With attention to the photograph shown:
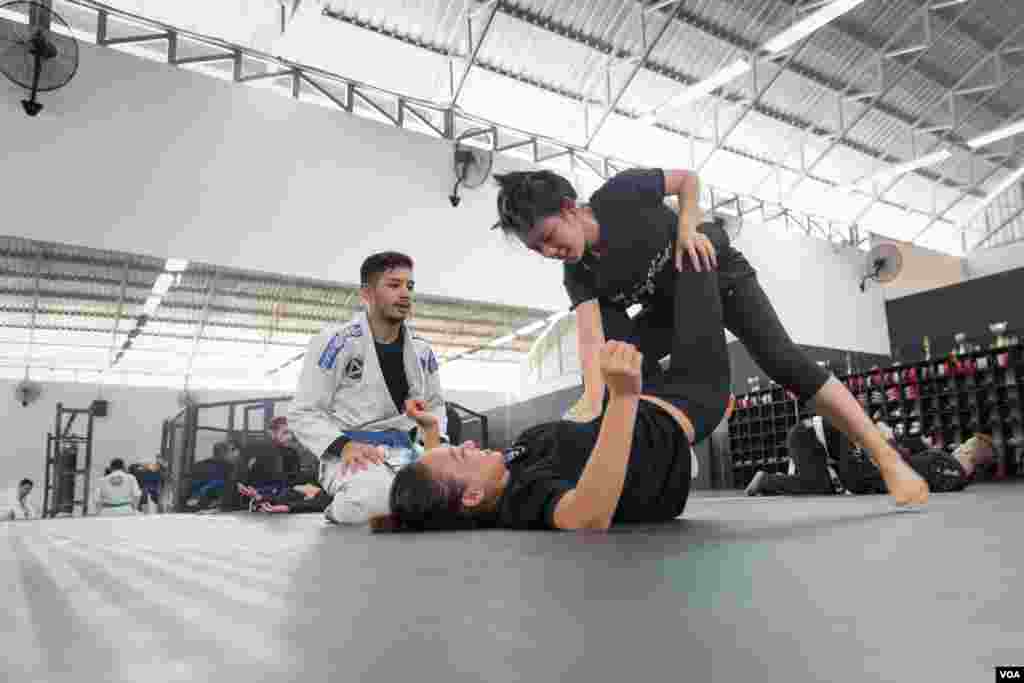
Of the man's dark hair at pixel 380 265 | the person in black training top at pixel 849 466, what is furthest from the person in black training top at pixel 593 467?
the person in black training top at pixel 849 466

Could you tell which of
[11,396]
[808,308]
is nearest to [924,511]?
[808,308]

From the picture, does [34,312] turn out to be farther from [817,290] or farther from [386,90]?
[817,290]

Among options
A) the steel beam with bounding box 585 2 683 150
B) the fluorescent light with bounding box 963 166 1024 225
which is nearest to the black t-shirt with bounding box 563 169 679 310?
the steel beam with bounding box 585 2 683 150

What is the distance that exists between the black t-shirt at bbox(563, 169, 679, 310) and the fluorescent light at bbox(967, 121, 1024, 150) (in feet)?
34.0

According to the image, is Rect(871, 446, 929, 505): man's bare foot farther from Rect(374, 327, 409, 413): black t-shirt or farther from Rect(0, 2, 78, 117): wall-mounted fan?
Rect(0, 2, 78, 117): wall-mounted fan

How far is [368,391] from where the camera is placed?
2.36m

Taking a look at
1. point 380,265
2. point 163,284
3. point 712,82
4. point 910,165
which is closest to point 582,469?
point 380,265

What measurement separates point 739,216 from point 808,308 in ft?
5.71

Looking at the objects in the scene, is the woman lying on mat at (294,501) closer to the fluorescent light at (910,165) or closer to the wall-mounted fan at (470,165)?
the wall-mounted fan at (470,165)

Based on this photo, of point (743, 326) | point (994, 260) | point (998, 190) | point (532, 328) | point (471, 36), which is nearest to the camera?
point (743, 326)

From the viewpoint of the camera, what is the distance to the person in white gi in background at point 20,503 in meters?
8.95

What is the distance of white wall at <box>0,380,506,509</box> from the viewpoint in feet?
34.9

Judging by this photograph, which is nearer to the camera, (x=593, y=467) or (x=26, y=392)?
(x=593, y=467)

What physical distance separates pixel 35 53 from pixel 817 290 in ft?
31.5
